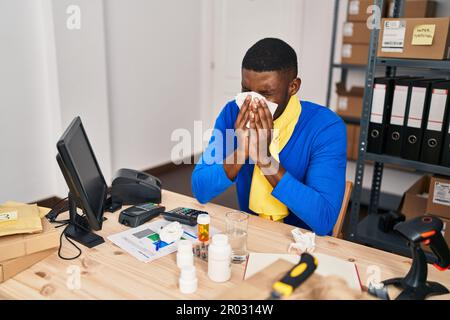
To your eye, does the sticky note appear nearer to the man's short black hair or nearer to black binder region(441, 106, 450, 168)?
the man's short black hair

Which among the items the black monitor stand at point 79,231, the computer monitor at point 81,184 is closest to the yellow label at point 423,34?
the computer monitor at point 81,184

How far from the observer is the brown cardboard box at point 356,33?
10.1 ft

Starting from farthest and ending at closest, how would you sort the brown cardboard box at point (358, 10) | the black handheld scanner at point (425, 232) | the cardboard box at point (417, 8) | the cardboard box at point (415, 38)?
the brown cardboard box at point (358, 10), the cardboard box at point (417, 8), the cardboard box at point (415, 38), the black handheld scanner at point (425, 232)

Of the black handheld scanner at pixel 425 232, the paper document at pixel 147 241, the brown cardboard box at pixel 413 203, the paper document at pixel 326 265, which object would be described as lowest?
the brown cardboard box at pixel 413 203

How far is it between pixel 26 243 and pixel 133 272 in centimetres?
28

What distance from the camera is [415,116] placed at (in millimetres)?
2146

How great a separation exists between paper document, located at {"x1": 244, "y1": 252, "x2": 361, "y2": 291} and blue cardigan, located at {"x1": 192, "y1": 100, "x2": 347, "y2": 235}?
0.69 feet

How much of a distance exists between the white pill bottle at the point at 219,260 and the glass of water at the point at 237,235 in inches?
4.1

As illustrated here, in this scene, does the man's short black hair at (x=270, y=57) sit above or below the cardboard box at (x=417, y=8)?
below

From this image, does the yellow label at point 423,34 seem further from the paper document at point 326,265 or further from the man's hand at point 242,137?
the paper document at point 326,265

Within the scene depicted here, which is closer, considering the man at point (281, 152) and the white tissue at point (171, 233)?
the white tissue at point (171, 233)

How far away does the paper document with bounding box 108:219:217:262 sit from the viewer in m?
1.08

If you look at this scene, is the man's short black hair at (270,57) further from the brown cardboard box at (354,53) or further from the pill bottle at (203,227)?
the brown cardboard box at (354,53)

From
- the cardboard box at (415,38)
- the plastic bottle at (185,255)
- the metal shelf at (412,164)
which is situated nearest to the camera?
the plastic bottle at (185,255)
